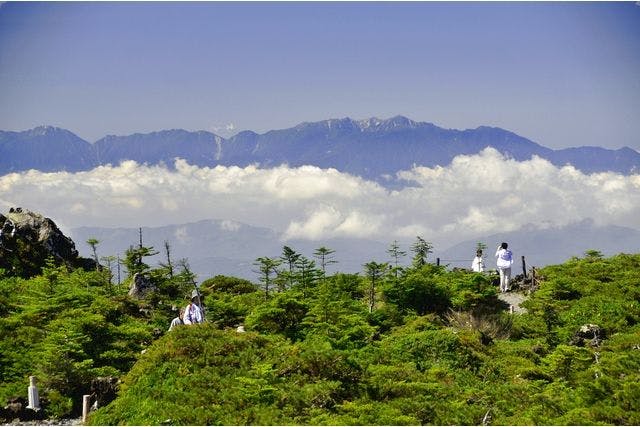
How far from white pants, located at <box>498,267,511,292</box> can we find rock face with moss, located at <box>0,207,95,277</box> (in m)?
28.7

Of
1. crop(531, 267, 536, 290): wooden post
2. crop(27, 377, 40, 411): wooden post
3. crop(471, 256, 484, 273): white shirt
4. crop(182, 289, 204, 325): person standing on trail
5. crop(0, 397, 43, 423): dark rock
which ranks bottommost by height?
crop(0, 397, 43, 423): dark rock

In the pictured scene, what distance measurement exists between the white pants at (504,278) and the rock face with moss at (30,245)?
2871 cm

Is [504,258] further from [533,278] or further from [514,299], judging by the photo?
[533,278]

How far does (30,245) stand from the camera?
41781 mm

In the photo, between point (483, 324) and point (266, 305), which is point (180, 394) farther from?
point (483, 324)

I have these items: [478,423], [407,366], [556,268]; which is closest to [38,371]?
[407,366]

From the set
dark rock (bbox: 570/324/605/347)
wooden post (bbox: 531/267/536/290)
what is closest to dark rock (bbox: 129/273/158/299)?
dark rock (bbox: 570/324/605/347)

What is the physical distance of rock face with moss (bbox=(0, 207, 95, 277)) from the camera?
131 ft

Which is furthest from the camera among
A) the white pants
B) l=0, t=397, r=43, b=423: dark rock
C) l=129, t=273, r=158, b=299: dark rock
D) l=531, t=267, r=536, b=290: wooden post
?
l=531, t=267, r=536, b=290: wooden post

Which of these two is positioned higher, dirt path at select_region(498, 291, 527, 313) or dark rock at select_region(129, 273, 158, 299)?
dark rock at select_region(129, 273, 158, 299)

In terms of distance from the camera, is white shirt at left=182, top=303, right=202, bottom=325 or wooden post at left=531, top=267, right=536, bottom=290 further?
wooden post at left=531, top=267, right=536, bottom=290

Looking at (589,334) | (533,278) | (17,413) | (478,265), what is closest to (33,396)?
→ (17,413)

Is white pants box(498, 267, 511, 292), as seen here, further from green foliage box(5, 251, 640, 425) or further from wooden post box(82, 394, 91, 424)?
wooden post box(82, 394, 91, 424)

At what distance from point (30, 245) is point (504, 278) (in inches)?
1200
